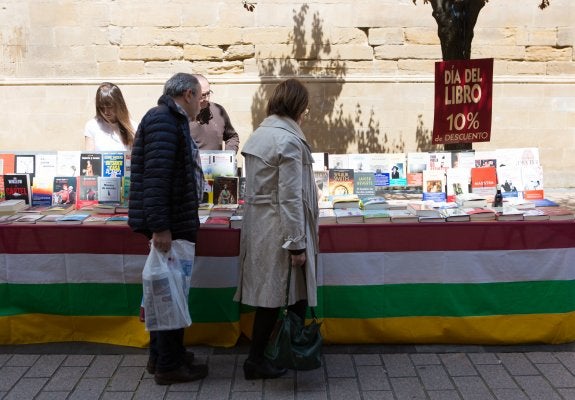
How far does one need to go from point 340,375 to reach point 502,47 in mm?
7093

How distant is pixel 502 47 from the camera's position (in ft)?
30.6

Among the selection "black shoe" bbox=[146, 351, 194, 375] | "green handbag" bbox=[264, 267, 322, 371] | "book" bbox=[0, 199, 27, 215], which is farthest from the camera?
"book" bbox=[0, 199, 27, 215]

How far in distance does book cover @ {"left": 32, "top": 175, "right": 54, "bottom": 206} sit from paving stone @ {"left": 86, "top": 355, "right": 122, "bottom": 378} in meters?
1.27

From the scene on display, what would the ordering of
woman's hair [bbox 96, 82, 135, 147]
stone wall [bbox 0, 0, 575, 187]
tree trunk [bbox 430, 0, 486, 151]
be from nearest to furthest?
woman's hair [bbox 96, 82, 135, 147] < tree trunk [bbox 430, 0, 486, 151] < stone wall [bbox 0, 0, 575, 187]

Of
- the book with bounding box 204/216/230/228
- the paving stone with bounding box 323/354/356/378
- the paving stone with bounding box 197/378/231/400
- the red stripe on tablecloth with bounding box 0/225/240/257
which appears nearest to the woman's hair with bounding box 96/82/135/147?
the red stripe on tablecloth with bounding box 0/225/240/257

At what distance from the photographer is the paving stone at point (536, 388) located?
138 inches

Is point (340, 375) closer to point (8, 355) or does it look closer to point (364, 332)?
point (364, 332)

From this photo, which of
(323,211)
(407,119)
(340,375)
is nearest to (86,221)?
(323,211)

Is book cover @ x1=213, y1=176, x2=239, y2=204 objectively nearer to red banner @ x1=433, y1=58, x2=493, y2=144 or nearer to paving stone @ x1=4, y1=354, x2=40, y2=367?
paving stone @ x1=4, y1=354, x2=40, y2=367

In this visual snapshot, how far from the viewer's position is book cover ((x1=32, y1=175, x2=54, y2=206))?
15.0 feet

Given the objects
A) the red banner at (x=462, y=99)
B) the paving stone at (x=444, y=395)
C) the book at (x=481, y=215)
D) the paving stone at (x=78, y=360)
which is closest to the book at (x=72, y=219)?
the paving stone at (x=78, y=360)

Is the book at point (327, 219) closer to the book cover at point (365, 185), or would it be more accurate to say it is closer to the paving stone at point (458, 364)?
the book cover at point (365, 185)

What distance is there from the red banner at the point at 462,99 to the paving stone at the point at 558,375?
200cm

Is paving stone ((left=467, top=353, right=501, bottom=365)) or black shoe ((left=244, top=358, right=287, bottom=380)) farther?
paving stone ((left=467, top=353, right=501, bottom=365))
